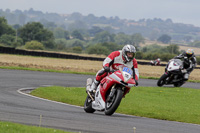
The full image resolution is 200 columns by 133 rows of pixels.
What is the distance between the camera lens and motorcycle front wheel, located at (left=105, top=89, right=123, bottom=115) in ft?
33.9

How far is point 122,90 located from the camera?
10.8 m

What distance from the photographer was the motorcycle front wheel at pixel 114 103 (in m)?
10.3

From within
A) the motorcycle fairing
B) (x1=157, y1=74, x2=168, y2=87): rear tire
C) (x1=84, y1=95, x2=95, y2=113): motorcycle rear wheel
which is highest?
the motorcycle fairing

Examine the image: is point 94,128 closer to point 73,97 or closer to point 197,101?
point 73,97

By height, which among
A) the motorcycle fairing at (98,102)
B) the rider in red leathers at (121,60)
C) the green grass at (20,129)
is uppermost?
the rider in red leathers at (121,60)

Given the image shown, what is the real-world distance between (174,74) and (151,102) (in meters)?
6.77

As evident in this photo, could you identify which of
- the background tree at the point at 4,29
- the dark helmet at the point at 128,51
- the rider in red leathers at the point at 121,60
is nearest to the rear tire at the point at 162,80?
the rider in red leathers at the point at 121,60

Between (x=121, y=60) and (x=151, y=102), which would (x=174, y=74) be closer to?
(x=151, y=102)

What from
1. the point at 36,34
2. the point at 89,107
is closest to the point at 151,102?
the point at 89,107

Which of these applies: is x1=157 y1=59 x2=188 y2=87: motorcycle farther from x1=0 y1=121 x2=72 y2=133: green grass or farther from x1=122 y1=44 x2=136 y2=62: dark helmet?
x1=0 y1=121 x2=72 y2=133: green grass

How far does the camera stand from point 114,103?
1041cm

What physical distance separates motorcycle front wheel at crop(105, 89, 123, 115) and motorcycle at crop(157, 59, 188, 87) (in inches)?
432

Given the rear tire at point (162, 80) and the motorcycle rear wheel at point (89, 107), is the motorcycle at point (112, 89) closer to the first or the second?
the motorcycle rear wheel at point (89, 107)

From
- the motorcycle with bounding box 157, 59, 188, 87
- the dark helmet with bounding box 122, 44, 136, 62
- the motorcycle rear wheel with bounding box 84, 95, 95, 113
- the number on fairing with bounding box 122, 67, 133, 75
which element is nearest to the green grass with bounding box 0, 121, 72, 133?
the number on fairing with bounding box 122, 67, 133, 75
